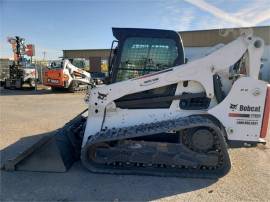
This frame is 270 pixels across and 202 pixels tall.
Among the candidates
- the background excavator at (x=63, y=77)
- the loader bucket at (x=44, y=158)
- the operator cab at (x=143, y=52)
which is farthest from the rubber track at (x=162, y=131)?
the background excavator at (x=63, y=77)

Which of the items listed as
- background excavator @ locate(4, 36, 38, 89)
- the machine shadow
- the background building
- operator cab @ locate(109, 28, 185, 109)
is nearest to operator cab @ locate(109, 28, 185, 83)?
operator cab @ locate(109, 28, 185, 109)

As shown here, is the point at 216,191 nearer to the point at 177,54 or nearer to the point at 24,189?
the point at 177,54

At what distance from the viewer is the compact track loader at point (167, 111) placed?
171 inches

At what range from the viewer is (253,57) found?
15.3 ft

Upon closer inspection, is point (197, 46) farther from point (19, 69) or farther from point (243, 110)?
point (243, 110)

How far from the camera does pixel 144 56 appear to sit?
491 cm

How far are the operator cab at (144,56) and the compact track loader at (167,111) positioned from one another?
2cm

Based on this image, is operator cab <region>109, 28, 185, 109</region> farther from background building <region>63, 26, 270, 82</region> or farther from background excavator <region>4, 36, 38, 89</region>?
background excavator <region>4, 36, 38, 89</region>

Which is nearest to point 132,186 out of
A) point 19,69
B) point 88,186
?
point 88,186

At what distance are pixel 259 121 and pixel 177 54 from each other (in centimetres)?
176

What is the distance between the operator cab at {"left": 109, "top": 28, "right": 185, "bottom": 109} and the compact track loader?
0.06 ft

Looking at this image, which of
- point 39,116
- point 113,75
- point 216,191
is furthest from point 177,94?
point 39,116

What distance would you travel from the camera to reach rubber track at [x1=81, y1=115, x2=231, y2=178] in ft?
14.0

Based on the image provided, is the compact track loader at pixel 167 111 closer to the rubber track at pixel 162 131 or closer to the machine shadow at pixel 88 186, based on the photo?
the rubber track at pixel 162 131
